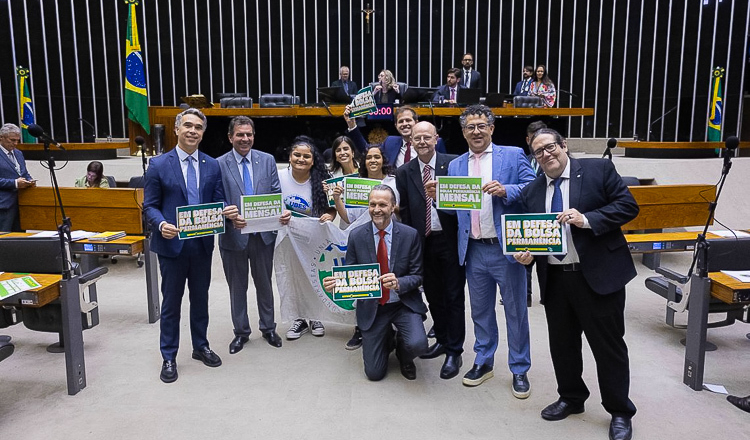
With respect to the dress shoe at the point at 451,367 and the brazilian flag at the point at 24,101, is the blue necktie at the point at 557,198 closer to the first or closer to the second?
the dress shoe at the point at 451,367

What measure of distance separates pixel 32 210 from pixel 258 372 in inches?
160

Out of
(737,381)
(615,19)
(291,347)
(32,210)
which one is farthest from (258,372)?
(615,19)

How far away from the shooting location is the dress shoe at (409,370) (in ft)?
11.9

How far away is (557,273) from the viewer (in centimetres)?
292

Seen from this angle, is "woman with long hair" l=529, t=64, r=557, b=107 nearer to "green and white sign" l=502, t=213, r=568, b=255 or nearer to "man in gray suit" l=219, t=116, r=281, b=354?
"man in gray suit" l=219, t=116, r=281, b=354

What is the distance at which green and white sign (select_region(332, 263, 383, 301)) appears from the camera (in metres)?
3.29

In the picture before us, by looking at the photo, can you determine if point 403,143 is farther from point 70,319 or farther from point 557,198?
point 70,319

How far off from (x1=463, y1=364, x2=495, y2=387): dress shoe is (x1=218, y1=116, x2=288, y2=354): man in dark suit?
60.7 inches

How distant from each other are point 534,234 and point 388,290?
1151mm

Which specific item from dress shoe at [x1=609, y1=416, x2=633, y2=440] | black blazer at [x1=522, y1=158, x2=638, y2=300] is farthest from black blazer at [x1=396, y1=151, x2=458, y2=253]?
dress shoe at [x1=609, y1=416, x2=633, y2=440]

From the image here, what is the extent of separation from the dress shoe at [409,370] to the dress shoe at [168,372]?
153cm

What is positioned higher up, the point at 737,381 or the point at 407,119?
the point at 407,119

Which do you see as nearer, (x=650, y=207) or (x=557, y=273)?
(x=557, y=273)

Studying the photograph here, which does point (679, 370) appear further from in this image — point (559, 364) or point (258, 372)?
point (258, 372)
